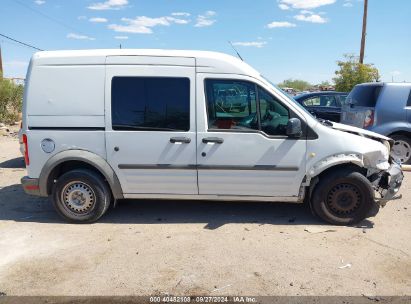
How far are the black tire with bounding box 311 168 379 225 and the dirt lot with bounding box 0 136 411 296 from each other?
7.0 inches

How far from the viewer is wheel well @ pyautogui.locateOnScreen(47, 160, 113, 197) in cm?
505

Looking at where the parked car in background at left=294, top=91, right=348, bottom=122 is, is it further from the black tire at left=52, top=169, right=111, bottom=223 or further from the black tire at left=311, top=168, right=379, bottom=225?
the black tire at left=52, top=169, right=111, bottom=223

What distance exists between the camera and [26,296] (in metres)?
3.41

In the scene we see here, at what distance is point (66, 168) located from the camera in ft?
17.0

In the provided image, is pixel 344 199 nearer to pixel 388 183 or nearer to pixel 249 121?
pixel 388 183

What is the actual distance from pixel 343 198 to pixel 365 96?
3.94 m

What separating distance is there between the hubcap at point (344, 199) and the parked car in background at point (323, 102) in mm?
6798

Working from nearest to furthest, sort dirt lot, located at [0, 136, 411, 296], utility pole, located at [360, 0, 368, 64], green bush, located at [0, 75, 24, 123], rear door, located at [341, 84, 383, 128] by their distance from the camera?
dirt lot, located at [0, 136, 411, 296] < rear door, located at [341, 84, 383, 128] < green bush, located at [0, 75, 24, 123] < utility pole, located at [360, 0, 368, 64]

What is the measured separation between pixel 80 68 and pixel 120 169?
138 centimetres

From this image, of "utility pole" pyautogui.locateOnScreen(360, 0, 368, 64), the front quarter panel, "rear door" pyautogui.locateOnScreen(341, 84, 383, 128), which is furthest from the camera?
"utility pole" pyautogui.locateOnScreen(360, 0, 368, 64)

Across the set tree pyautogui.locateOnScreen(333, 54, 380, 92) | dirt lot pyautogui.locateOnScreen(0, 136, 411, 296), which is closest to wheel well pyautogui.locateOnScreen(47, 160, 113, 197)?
dirt lot pyautogui.locateOnScreen(0, 136, 411, 296)

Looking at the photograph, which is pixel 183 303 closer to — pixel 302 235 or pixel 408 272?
pixel 302 235

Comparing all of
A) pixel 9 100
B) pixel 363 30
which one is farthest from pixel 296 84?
pixel 9 100

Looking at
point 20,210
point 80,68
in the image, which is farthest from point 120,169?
point 20,210
